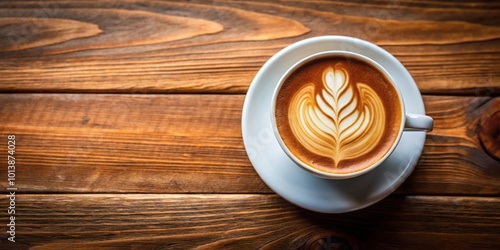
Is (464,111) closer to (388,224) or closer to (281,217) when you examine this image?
(388,224)

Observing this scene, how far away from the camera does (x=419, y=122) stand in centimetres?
78

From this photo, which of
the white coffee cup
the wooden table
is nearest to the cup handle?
the white coffee cup

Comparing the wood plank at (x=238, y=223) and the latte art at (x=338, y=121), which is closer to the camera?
A: the latte art at (x=338, y=121)

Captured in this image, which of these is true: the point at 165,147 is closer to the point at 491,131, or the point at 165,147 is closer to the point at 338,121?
the point at 338,121

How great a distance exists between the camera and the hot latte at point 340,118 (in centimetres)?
79

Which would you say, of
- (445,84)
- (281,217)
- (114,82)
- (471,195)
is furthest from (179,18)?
(471,195)

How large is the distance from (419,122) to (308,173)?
0.72 ft

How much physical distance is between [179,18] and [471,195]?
0.73m

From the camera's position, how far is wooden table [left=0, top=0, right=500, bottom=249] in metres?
0.92

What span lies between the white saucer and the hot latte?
64mm

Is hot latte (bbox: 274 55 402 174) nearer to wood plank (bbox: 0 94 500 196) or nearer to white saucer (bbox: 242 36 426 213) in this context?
white saucer (bbox: 242 36 426 213)

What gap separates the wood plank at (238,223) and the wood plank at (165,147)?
0.03m

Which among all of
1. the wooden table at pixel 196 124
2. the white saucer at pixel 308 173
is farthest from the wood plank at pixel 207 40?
the white saucer at pixel 308 173

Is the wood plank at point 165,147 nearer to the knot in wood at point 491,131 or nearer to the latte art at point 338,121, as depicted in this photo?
the knot in wood at point 491,131
